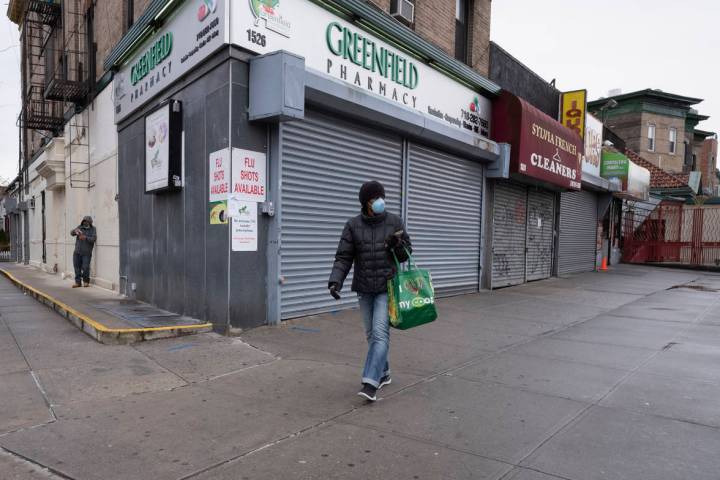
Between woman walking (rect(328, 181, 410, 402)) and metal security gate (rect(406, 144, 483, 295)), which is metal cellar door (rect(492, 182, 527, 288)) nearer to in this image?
metal security gate (rect(406, 144, 483, 295))

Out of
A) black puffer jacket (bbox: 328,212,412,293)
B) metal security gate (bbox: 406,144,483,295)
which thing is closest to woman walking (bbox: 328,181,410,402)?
black puffer jacket (bbox: 328,212,412,293)

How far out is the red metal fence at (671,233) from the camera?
20766mm

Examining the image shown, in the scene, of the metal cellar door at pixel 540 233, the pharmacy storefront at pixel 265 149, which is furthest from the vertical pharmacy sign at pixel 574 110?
the pharmacy storefront at pixel 265 149

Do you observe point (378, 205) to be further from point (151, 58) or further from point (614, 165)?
point (614, 165)

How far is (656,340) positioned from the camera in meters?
6.75

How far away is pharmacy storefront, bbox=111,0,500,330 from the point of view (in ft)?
21.9

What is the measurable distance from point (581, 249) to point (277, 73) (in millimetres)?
15057

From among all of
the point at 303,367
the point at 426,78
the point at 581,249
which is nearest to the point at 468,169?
the point at 426,78

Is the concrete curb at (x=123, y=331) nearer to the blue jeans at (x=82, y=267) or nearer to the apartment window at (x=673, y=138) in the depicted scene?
the blue jeans at (x=82, y=267)

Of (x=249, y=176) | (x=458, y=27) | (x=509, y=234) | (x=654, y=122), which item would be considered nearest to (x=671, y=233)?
(x=509, y=234)

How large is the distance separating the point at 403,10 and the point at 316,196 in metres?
4.75

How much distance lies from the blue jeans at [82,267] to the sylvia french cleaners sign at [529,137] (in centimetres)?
1055

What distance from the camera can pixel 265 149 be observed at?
276 inches

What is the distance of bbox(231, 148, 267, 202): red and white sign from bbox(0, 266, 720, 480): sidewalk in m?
1.89
